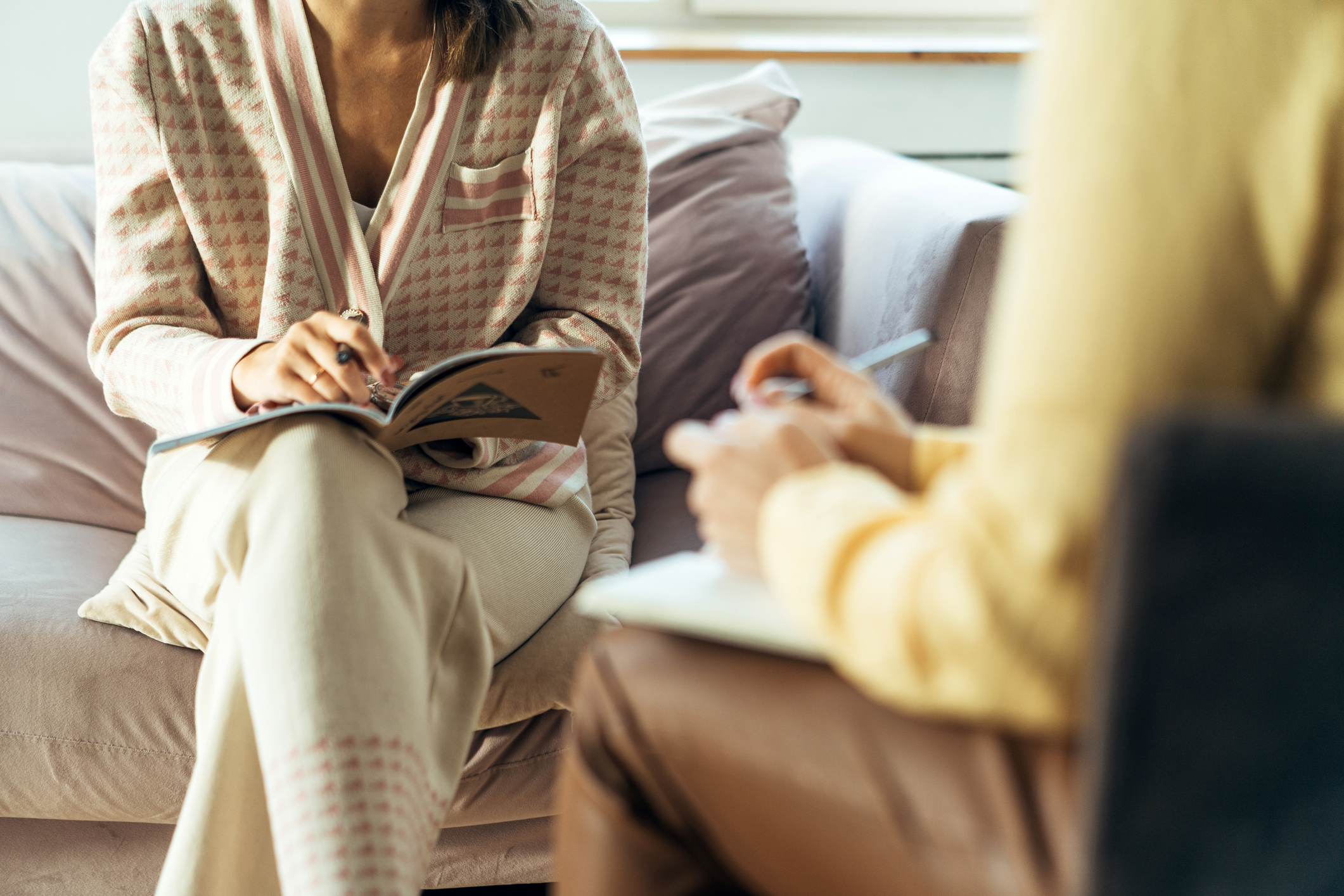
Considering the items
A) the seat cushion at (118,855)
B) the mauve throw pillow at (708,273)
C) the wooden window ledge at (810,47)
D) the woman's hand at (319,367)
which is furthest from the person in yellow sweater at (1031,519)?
the wooden window ledge at (810,47)

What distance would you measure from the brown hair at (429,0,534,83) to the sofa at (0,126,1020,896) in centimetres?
49

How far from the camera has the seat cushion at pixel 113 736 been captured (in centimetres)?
94

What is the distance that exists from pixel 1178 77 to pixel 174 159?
0.90 m

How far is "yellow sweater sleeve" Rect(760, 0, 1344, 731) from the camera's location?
0.37m

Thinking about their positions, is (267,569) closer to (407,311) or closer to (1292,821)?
(407,311)

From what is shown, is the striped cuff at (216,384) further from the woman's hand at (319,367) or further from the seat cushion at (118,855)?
the seat cushion at (118,855)

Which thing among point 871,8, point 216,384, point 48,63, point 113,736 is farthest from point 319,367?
point 871,8

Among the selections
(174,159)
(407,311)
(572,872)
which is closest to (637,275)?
(407,311)

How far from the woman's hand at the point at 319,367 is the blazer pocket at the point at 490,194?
0.77 ft

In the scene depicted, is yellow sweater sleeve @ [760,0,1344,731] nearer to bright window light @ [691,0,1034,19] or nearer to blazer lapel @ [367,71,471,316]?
blazer lapel @ [367,71,471,316]

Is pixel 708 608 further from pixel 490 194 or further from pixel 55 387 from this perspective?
pixel 55 387

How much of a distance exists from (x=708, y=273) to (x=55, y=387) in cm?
86

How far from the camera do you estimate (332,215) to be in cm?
101

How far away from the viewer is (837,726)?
1.46 ft
